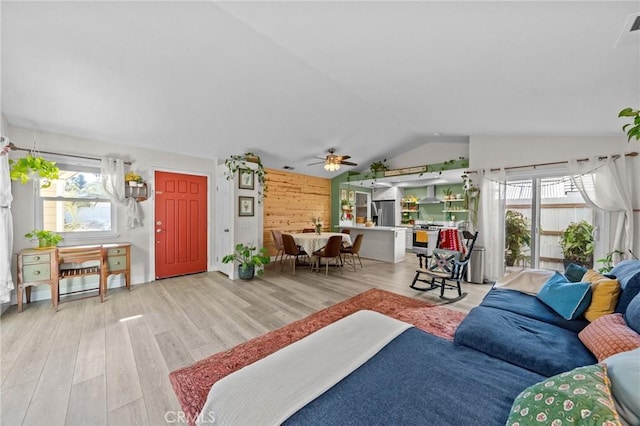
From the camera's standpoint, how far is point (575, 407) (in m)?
0.75

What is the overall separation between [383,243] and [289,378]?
558cm

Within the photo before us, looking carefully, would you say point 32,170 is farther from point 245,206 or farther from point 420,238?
point 420,238

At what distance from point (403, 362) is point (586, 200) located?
14.3 feet

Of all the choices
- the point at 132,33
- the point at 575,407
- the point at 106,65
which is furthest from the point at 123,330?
the point at 575,407

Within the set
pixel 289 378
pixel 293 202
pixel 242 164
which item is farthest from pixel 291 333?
pixel 293 202

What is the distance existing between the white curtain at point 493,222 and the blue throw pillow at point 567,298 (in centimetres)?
241

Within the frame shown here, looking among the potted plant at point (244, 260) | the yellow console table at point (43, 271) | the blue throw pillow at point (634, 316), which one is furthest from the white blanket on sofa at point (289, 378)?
the yellow console table at point (43, 271)

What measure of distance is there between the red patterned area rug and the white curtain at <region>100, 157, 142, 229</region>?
132 inches

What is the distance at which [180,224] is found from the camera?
4836mm

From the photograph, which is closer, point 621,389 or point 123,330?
point 621,389

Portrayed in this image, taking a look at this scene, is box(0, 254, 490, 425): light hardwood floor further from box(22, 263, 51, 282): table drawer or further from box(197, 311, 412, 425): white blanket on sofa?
box(197, 311, 412, 425): white blanket on sofa

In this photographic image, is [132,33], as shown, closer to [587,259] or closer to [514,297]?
[514,297]

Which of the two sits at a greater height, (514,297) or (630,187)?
(630,187)

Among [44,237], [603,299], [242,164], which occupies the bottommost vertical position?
[603,299]
